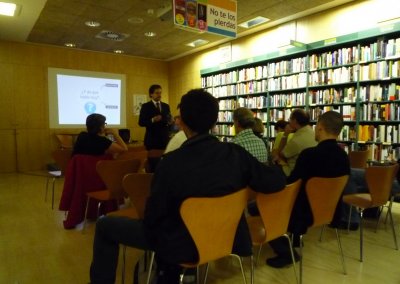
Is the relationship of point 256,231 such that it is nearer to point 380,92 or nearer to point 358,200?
point 358,200

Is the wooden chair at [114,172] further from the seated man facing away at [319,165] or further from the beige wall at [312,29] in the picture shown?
the beige wall at [312,29]

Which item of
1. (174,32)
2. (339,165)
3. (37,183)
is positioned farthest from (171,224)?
(174,32)

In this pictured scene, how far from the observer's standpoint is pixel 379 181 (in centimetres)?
261

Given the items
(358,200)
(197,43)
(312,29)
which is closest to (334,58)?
(312,29)

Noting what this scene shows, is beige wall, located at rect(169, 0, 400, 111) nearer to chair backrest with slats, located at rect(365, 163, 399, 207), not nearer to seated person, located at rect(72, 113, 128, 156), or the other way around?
chair backrest with slats, located at rect(365, 163, 399, 207)

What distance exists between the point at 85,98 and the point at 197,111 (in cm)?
756

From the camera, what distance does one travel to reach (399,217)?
3750mm

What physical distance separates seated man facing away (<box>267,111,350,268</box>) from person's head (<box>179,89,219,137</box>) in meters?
1.01

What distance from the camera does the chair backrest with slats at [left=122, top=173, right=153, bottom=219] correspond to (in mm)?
1940

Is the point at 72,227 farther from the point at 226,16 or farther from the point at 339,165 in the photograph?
the point at 226,16

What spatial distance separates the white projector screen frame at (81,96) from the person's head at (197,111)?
7453 mm

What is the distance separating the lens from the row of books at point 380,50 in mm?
4426

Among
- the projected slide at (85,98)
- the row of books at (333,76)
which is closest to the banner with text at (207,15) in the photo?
the row of books at (333,76)

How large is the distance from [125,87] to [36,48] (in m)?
2.45
